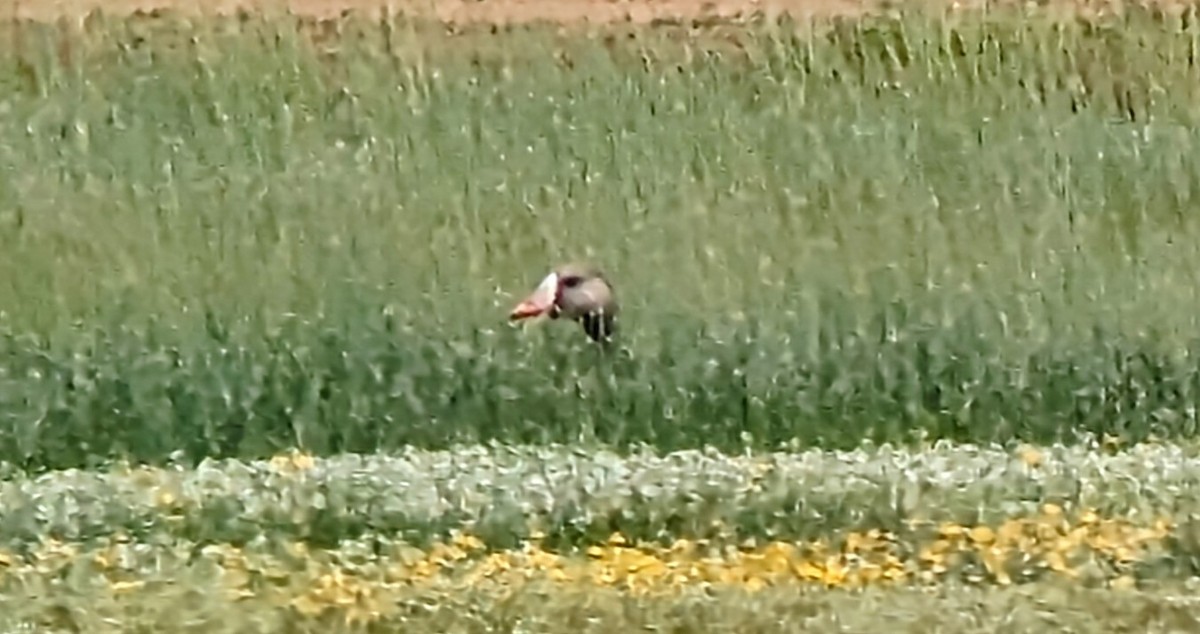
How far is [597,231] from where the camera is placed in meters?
1.65

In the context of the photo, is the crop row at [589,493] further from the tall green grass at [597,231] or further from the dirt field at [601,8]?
the dirt field at [601,8]

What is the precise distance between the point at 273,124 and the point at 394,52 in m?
0.13

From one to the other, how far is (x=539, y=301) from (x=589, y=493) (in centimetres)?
18

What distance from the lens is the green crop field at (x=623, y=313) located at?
159cm

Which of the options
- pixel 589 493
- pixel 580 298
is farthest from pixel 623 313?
pixel 589 493

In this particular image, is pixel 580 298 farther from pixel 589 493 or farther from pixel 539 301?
pixel 589 493

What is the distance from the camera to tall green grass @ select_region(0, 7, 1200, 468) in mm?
1613

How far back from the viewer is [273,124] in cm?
163

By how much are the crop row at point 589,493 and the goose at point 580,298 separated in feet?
0.38

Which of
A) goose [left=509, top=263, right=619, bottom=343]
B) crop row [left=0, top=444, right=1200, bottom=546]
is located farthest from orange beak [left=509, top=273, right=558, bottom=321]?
crop row [left=0, top=444, right=1200, bottom=546]

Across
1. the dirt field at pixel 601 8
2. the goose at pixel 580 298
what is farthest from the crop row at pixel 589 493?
the dirt field at pixel 601 8

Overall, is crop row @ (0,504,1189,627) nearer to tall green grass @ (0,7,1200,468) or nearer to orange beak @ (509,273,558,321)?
tall green grass @ (0,7,1200,468)

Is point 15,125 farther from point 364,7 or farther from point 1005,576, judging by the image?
point 1005,576

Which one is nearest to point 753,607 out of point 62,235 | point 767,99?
point 767,99
